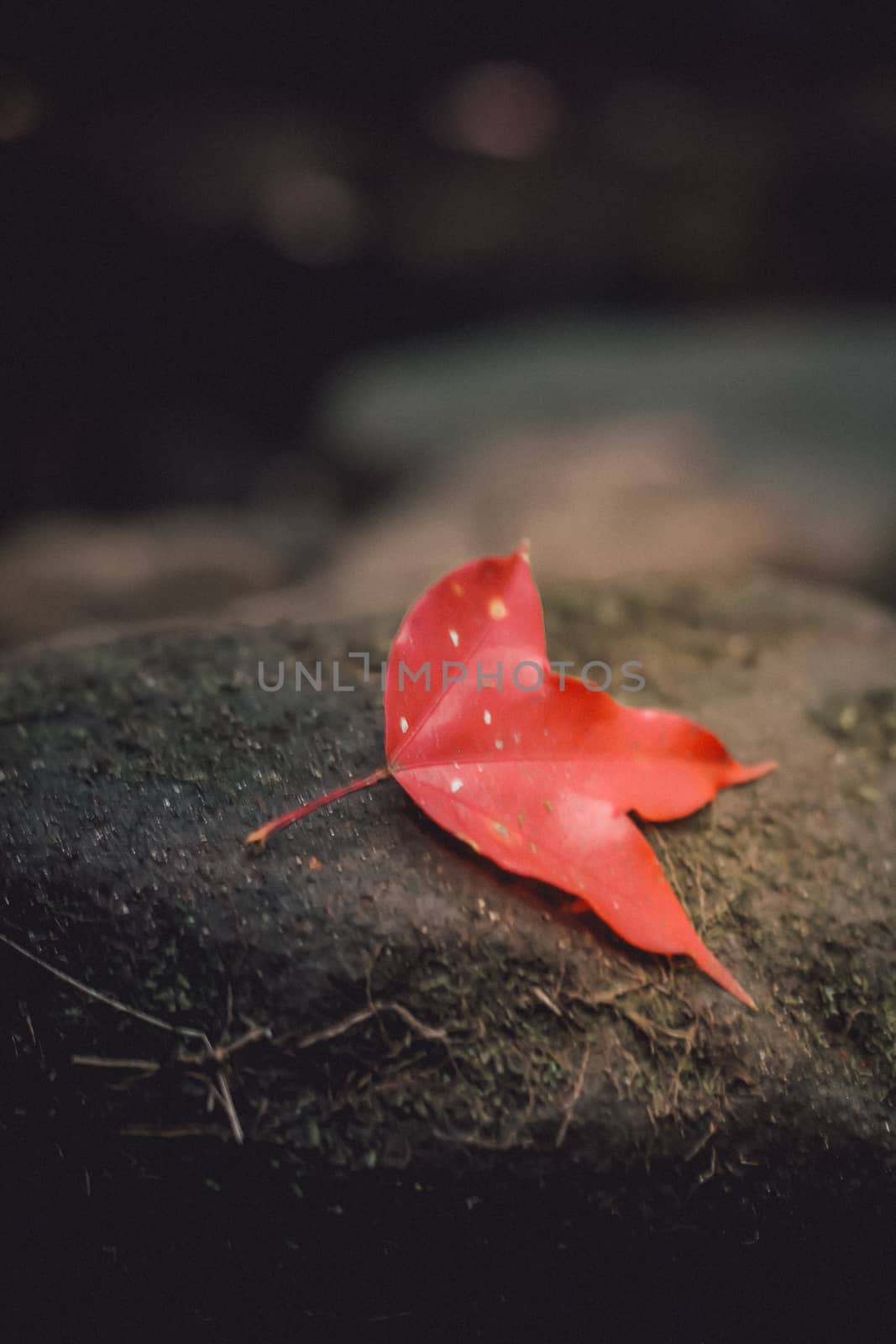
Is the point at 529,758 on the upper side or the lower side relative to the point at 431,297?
upper

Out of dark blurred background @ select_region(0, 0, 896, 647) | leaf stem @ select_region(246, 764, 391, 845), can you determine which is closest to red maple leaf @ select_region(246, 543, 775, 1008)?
leaf stem @ select_region(246, 764, 391, 845)

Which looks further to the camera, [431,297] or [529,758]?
[431,297]

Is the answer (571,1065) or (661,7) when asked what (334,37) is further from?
(571,1065)

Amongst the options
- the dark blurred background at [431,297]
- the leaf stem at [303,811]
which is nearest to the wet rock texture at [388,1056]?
the leaf stem at [303,811]

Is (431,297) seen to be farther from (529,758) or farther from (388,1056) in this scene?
(388,1056)

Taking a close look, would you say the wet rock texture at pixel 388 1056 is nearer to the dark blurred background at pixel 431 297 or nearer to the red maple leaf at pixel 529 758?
the red maple leaf at pixel 529 758

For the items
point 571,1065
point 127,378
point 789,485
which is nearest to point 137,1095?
point 571,1065

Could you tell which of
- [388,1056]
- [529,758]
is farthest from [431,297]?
[388,1056]
